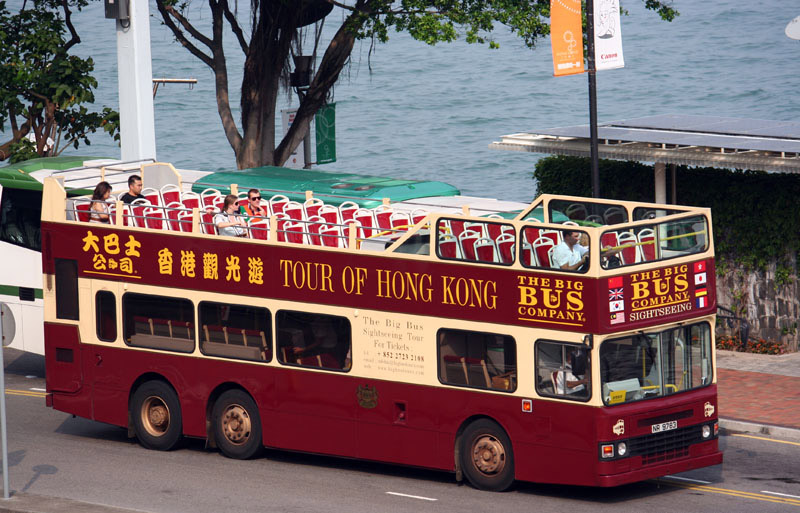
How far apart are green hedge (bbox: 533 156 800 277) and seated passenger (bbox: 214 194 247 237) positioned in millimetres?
9604

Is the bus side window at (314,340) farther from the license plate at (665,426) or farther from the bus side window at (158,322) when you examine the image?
the license plate at (665,426)

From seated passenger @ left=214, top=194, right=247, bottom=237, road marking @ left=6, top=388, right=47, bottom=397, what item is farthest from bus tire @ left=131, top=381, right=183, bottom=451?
road marking @ left=6, top=388, right=47, bottom=397

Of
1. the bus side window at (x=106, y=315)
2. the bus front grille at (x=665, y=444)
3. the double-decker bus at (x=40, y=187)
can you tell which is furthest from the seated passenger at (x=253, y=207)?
the bus front grille at (x=665, y=444)

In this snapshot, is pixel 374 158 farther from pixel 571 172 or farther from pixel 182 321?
pixel 182 321

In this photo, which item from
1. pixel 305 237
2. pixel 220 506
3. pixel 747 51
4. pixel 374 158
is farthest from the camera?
pixel 747 51

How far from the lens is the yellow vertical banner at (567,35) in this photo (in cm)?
1961

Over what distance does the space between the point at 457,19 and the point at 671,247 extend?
12.3 meters

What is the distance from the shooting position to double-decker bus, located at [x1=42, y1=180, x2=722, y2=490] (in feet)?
46.0

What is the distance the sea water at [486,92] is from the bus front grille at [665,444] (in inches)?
2072

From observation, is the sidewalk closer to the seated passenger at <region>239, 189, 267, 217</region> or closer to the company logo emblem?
the company logo emblem

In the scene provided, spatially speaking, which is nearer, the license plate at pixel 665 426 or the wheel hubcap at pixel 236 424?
the license plate at pixel 665 426

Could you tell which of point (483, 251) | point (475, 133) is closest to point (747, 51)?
point (475, 133)

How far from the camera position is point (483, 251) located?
1476 centimetres

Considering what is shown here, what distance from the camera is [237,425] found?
1678 centimetres
